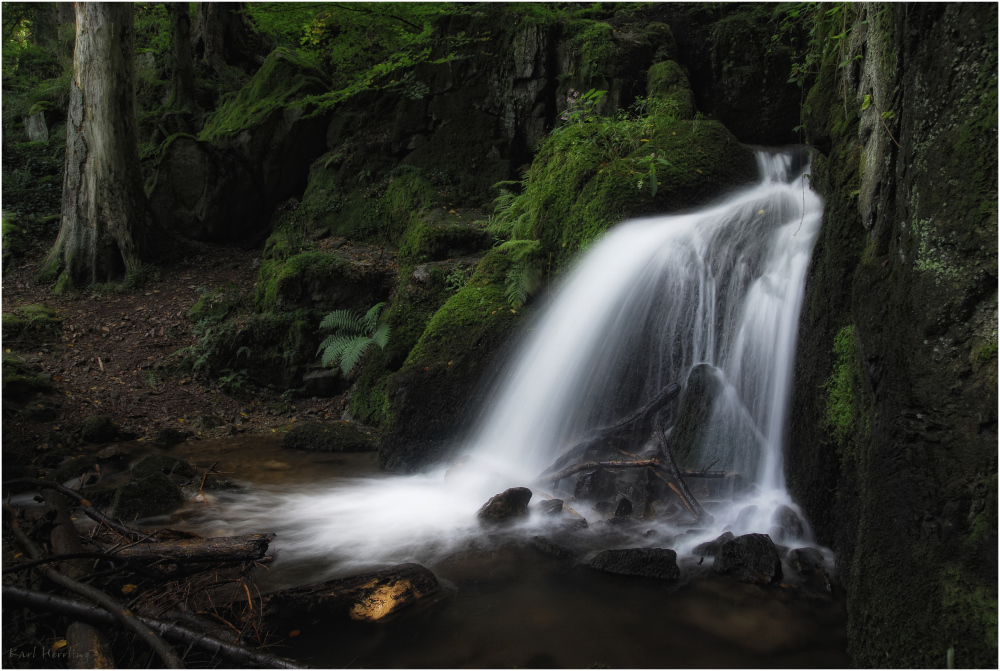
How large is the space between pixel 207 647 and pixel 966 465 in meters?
3.40

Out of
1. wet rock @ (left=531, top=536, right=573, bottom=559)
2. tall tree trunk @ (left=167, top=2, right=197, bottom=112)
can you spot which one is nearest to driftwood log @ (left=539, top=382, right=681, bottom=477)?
wet rock @ (left=531, top=536, right=573, bottom=559)

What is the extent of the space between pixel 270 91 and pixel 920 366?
44.4ft

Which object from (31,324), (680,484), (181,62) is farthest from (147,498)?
(181,62)

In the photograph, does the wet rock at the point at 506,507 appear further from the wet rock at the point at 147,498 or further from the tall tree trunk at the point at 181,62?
the tall tree trunk at the point at 181,62

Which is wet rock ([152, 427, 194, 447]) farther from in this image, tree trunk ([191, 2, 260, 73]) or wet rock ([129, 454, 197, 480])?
tree trunk ([191, 2, 260, 73])

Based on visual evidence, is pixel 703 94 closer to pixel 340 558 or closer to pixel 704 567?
pixel 704 567

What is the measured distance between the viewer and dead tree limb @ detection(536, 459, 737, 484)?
4.43m

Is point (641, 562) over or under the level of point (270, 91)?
under

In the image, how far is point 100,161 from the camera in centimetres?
1055

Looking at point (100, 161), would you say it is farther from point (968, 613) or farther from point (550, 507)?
point (968, 613)

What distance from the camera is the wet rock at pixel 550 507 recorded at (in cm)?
446

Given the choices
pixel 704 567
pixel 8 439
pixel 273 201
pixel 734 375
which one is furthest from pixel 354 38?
pixel 704 567

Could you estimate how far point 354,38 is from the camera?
13.4 m

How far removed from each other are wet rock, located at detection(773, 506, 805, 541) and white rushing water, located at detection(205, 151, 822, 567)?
75 mm
